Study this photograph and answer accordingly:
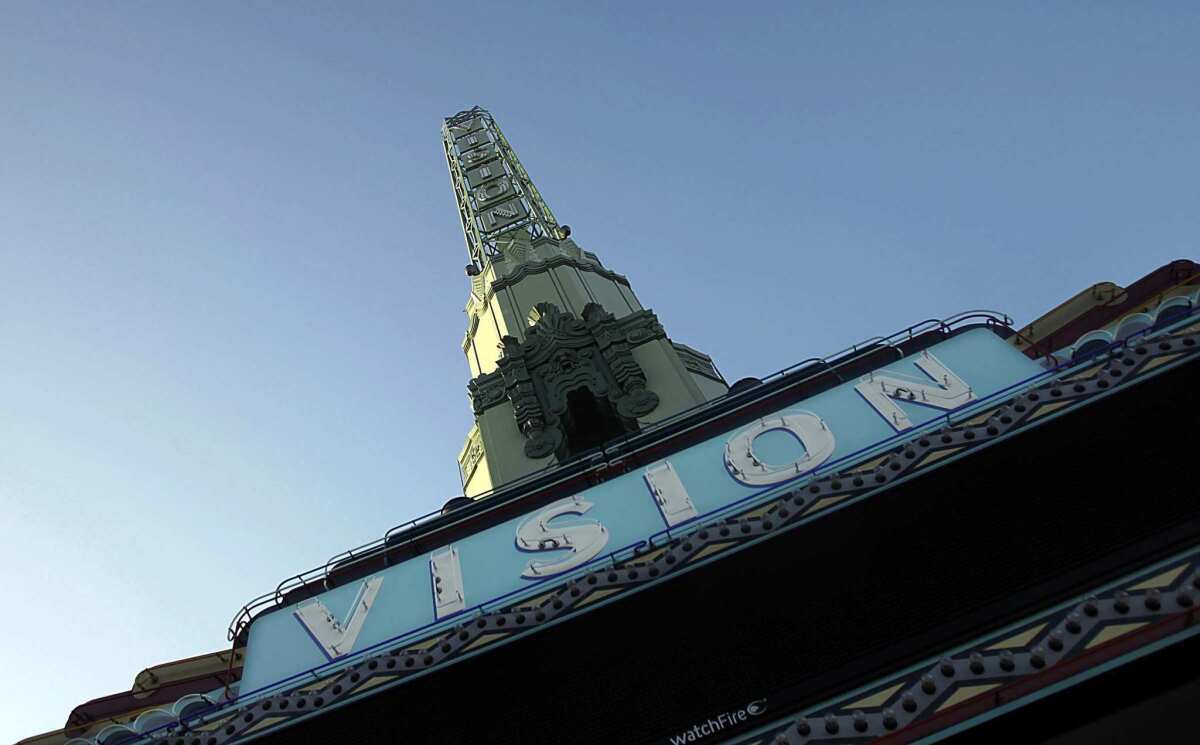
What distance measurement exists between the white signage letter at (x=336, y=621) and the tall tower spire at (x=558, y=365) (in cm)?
919

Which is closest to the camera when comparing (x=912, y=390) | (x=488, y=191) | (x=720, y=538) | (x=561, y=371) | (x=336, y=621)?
(x=720, y=538)

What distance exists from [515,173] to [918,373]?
34.4 meters

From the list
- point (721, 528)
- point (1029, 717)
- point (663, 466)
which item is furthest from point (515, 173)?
point (1029, 717)

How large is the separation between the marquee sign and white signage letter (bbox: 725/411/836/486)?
1 cm

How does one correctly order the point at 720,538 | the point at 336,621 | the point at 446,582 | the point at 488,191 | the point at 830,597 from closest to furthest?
the point at 830,597, the point at 720,538, the point at 336,621, the point at 446,582, the point at 488,191

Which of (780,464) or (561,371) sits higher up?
(561,371)

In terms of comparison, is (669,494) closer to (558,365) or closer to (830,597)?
(830,597)

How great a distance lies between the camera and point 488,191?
142ft

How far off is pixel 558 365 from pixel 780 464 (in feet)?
40.0

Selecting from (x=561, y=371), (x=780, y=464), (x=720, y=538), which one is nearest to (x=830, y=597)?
(x=720, y=538)

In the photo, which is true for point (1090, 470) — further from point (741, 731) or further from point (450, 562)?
point (450, 562)

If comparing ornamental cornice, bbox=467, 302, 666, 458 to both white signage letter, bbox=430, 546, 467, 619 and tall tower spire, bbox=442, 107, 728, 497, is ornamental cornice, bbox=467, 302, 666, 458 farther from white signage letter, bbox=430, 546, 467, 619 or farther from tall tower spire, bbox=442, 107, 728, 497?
white signage letter, bbox=430, 546, 467, 619

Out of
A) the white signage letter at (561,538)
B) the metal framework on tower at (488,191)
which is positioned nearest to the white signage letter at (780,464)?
the white signage letter at (561,538)

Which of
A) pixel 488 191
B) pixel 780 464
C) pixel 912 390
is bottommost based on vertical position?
pixel 780 464
